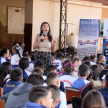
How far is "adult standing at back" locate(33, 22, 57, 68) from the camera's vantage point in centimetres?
339

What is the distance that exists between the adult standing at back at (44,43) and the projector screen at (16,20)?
22.1 feet

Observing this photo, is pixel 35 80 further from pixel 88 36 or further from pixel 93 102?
pixel 88 36

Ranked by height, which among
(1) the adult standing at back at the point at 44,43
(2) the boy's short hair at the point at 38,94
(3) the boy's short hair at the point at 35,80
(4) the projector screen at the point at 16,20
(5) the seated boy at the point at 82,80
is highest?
(4) the projector screen at the point at 16,20

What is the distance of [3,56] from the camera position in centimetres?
512

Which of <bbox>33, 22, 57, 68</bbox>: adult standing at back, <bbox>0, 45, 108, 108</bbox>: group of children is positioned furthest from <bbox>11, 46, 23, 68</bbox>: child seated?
<bbox>33, 22, 57, 68</bbox>: adult standing at back

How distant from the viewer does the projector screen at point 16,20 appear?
1000 centimetres

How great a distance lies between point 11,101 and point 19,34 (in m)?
8.78

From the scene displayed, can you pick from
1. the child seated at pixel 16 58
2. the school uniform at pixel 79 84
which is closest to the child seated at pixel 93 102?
the school uniform at pixel 79 84

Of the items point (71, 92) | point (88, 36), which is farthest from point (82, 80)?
point (88, 36)

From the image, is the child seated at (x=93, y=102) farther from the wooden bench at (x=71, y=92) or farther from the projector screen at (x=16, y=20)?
the projector screen at (x=16, y=20)

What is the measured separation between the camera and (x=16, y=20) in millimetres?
10141

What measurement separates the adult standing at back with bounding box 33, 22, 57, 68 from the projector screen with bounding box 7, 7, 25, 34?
6.73m

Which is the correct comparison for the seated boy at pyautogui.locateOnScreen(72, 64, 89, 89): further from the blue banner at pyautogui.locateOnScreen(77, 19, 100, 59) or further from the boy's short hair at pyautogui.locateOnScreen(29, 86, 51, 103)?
the blue banner at pyautogui.locateOnScreen(77, 19, 100, 59)

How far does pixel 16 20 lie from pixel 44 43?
6972 millimetres
